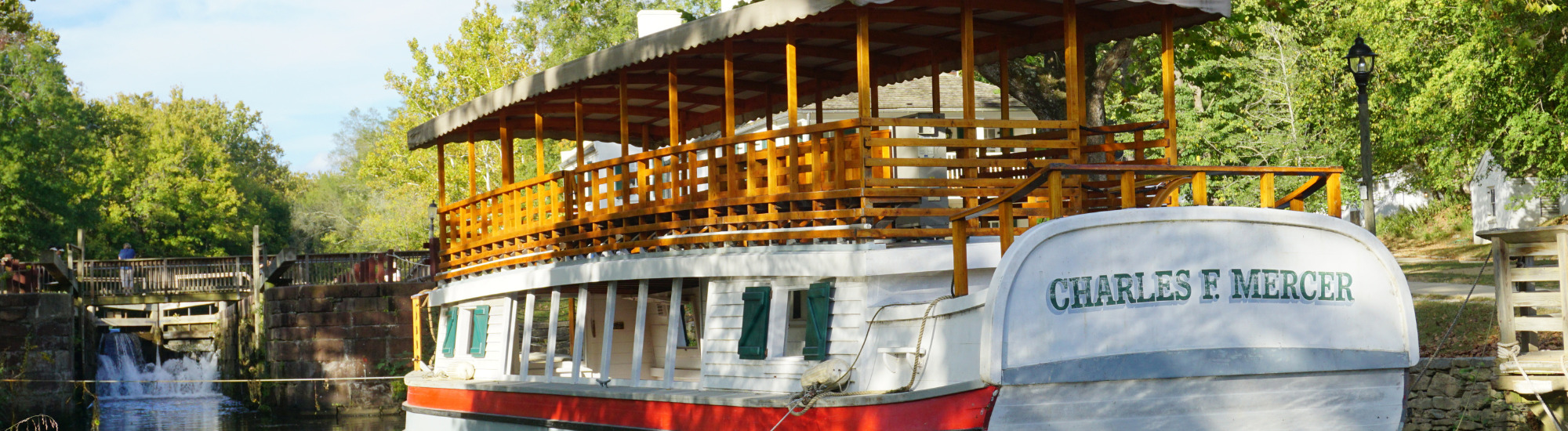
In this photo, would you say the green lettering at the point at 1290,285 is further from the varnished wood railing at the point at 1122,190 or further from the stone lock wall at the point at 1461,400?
the stone lock wall at the point at 1461,400

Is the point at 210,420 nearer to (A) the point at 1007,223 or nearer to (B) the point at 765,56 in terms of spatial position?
(B) the point at 765,56

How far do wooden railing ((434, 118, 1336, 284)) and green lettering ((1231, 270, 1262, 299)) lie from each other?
35.2 inches

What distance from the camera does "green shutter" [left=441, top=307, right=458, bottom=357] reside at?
15445 mm

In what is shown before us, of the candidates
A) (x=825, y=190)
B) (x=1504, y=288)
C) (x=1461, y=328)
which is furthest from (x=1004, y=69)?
(x=1461, y=328)

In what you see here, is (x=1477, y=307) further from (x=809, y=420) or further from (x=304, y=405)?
(x=304, y=405)

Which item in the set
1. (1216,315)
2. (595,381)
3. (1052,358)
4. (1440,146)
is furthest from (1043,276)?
(1440,146)

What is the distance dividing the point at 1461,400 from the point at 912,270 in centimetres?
687

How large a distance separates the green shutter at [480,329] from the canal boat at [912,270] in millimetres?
47

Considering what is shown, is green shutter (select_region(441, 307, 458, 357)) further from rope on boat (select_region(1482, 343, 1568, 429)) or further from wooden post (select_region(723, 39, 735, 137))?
rope on boat (select_region(1482, 343, 1568, 429))

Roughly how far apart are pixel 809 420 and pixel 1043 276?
202 centimetres

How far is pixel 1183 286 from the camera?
26.5ft

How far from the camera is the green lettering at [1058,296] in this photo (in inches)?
307

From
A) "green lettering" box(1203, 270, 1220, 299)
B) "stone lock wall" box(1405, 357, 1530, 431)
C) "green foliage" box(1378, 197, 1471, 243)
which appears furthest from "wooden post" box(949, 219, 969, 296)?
"green foliage" box(1378, 197, 1471, 243)

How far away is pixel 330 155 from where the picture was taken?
10231 centimetres
